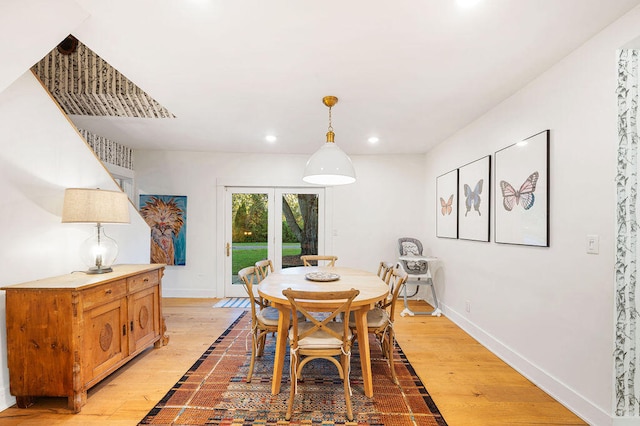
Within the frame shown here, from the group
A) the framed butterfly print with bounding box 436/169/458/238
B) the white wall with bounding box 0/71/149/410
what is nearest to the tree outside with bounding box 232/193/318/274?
the framed butterfly print with bounding box 436/169/458/238

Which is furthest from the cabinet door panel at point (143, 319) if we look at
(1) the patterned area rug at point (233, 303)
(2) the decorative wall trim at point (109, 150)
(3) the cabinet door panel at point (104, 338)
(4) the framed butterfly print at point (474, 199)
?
(4) the framed butterfly print at point (474, 199)

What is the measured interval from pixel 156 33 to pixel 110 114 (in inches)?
79.0

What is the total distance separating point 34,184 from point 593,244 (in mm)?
3950

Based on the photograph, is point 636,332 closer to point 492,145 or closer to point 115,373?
point 492,145

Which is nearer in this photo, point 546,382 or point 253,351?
point 546,382

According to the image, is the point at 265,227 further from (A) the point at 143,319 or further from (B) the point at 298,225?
(A) the point at 143,319

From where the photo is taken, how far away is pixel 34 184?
2191 millimetres

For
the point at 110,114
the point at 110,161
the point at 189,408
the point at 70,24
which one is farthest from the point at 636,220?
the point at 110,161

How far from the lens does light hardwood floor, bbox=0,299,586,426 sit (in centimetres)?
193

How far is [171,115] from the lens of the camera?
10.9 ft

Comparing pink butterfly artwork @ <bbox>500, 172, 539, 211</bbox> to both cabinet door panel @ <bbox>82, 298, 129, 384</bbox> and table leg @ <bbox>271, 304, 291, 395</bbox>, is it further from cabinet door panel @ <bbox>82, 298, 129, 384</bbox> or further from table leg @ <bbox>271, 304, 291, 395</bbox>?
cabinet door panel @ <bbox>82, 298, 129, 384</bbox>

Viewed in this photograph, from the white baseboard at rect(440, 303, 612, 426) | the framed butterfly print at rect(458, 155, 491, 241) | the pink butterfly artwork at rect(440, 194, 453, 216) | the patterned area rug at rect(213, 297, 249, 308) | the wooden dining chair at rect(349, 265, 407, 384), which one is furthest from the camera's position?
the patterned area rug at rect(213, 297, 249, 308)

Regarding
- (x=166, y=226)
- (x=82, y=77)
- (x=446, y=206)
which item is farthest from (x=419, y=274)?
(x=82, y=77)

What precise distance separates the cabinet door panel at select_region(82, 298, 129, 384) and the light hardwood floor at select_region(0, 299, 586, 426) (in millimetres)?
216
